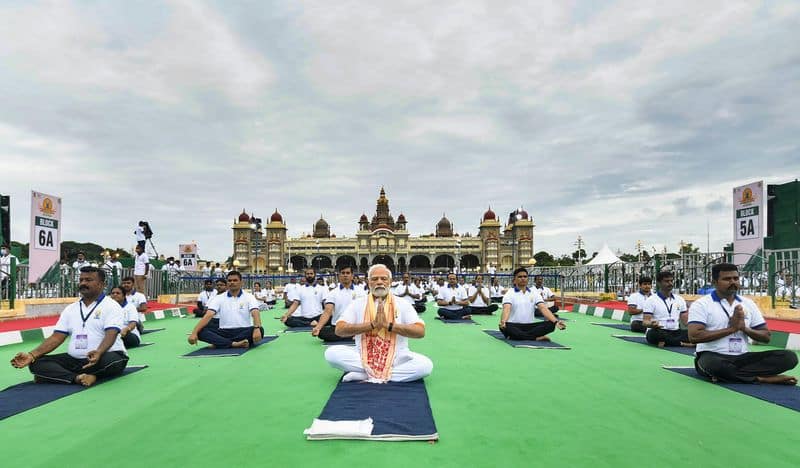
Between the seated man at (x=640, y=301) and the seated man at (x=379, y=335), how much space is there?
5.11 m

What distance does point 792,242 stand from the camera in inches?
617

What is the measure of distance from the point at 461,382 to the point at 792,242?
1683 centimetres

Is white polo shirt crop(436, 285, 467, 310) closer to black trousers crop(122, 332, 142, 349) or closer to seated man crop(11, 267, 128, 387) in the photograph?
black trousers crop(122, 332, 142, 349)

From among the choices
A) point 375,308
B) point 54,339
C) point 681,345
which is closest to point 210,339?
point 54,339

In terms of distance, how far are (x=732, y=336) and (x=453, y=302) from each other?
748 centimetres

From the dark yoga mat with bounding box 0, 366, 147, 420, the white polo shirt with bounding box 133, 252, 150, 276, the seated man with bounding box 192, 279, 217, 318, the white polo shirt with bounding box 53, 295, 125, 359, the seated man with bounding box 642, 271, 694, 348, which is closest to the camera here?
the dark yoga mat with bounding box 0, 366, 147, 420

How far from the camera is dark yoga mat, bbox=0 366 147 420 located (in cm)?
351

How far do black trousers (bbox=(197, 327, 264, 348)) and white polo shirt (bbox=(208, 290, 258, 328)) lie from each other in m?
0.10

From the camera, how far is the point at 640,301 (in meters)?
8.05

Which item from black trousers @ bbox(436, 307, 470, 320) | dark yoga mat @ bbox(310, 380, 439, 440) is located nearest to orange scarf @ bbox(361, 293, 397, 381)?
dark yoga mat @ bbox(310, 380, 439, 440)

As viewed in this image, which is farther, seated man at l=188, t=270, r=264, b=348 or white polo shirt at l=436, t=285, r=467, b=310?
white polo shirt at l=436, t=285, r=467, b=310

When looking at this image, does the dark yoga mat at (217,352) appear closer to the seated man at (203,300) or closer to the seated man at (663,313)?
the seated man at (203,300)

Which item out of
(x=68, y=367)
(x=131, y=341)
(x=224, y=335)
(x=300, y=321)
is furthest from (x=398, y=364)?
(x=300, y=321)

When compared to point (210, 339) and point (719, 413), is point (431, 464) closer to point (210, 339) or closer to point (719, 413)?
point (719, 413)
